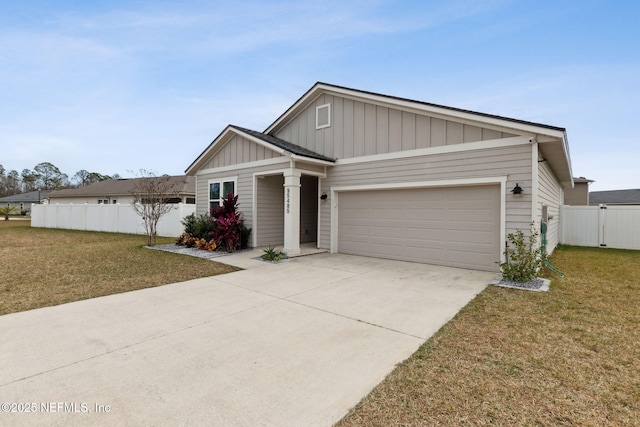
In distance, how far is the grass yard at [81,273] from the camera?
5141mm

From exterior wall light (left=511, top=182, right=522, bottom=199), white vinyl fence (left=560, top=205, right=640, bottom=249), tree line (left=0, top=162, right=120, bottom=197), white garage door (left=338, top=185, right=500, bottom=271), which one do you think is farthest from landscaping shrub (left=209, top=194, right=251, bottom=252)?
tree line (left=0, top=162, right=120, bottom=197)

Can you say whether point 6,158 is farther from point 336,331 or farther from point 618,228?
point 618,228

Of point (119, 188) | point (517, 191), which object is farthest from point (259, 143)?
point (119, 188)

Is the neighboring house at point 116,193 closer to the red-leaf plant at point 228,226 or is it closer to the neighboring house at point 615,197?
the red-leaf plant at point 228,226

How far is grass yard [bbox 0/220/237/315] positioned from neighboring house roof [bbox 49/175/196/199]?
12.9 meters

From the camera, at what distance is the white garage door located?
23.4ft

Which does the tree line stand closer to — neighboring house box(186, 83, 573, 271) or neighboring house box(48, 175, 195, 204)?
neighboring house box(48, 175, 195, 204)

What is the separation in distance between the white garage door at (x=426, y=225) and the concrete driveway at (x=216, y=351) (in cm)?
173

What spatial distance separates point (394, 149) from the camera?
8555mm

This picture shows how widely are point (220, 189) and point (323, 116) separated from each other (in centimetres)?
483

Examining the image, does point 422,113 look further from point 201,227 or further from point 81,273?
point 81,273

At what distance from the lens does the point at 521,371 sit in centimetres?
278

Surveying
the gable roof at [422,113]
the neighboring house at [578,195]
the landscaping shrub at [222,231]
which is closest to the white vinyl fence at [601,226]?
the gable roof at [422,113]

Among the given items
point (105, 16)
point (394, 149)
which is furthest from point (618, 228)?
point (105, 16)
